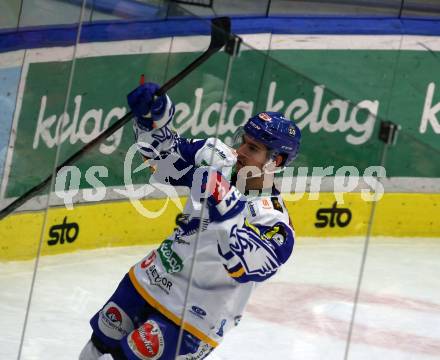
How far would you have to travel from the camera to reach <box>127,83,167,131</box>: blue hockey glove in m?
2.97

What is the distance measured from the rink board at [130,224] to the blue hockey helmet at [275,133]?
385 mm

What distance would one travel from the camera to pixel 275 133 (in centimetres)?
302

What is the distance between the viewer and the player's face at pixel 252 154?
3029 millimetres

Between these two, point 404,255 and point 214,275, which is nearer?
point 214,275

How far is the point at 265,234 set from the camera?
2.90 metres

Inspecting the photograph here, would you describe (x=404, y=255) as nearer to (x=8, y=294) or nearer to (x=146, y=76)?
(x=146, y=76)

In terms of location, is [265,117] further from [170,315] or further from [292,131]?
[170,315]

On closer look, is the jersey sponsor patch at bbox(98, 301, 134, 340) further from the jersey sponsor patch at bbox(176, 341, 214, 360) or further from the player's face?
the player's face

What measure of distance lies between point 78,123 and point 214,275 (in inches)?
28.4

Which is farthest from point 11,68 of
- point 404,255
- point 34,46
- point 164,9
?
point 404,255

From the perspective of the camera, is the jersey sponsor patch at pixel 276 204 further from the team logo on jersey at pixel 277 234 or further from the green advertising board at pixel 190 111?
the green advertising board at pixel 190 111

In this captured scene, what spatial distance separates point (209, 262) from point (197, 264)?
0.10ft

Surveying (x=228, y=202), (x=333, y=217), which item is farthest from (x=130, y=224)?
(x=228, y=202)

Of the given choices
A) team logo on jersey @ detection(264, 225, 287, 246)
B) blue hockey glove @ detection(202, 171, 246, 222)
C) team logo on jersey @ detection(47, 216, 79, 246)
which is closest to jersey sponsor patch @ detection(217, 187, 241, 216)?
blue hockey glove @ detection(202, 171, 246, 222)
